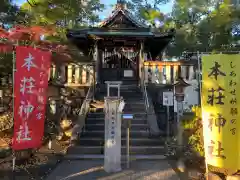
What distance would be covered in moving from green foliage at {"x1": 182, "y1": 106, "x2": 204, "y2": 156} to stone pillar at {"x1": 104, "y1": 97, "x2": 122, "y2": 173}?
254cm

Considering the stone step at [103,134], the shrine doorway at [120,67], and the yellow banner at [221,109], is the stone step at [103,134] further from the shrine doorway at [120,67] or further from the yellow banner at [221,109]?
the shrine doorway at [120,67]

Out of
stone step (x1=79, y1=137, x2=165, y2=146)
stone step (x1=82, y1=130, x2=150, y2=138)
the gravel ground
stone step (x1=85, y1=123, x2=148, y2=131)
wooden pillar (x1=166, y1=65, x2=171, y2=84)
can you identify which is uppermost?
wooden pillar (x1=166, y1=65, x2=171, y2=84)

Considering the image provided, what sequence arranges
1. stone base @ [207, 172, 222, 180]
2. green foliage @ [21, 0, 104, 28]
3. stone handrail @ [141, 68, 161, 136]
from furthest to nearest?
green foliage @ [21, 0, 104, 28], stone handrail @ [141, 68, 161, 136], stone base @ [207, 172, 222, 180]

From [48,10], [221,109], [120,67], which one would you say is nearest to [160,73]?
[120,67]

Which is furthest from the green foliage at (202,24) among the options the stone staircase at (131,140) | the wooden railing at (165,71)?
the stone staircase at (131,140)

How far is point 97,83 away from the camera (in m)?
14.5

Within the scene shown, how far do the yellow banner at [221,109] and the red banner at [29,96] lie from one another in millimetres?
3998

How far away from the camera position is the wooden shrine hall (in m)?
14.8

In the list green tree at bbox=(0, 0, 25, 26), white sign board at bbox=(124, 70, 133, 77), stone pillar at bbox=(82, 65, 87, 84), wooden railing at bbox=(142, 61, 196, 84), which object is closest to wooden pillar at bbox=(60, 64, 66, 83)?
stone pillar at bbox=(82, 65, 87, 84)

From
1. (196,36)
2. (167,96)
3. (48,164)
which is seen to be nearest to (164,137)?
(167,96)

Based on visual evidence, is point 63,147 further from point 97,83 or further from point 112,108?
point 97,83

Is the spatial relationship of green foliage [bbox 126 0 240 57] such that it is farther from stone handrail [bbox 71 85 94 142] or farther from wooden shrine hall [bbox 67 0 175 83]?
stone handrail [bbox 71 85 94 142]

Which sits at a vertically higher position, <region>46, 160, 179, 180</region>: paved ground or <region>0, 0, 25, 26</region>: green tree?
<region>0, 0, 25, 26</region>: green tree

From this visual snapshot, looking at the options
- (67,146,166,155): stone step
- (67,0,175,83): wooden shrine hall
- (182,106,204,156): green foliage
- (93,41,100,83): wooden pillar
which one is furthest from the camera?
(67,0,175,83): wooden shrine hall
